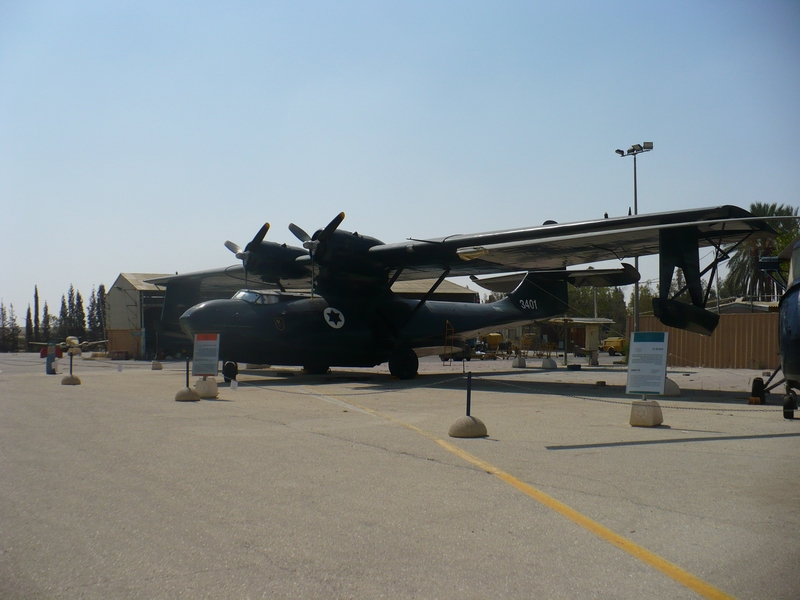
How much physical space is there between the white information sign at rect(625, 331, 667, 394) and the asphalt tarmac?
734 millimetres

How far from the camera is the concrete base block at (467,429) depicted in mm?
9078

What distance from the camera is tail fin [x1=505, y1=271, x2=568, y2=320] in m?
25.8

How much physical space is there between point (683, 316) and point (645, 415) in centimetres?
567

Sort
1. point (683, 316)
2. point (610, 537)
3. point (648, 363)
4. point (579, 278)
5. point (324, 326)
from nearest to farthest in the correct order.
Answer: point (610, 537)
point (648, 363)
point (683, 316)
point (324, 326)
point (579, 278)

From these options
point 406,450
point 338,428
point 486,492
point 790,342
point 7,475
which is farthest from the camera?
point 338,428

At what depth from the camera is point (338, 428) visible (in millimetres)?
9953

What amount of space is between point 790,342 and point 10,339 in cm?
9140

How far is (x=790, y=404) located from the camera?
1070 cm

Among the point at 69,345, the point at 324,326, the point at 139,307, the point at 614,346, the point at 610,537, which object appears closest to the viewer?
the point at 610,537

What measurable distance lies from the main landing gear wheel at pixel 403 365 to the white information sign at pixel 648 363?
11.8 metres

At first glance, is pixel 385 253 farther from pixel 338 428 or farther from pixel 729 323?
pixel 729 323

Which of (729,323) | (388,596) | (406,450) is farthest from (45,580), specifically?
(729,323)

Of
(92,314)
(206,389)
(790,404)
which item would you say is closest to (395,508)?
(790,404)

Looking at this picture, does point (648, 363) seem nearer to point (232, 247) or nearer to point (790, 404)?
point (790, 404)
